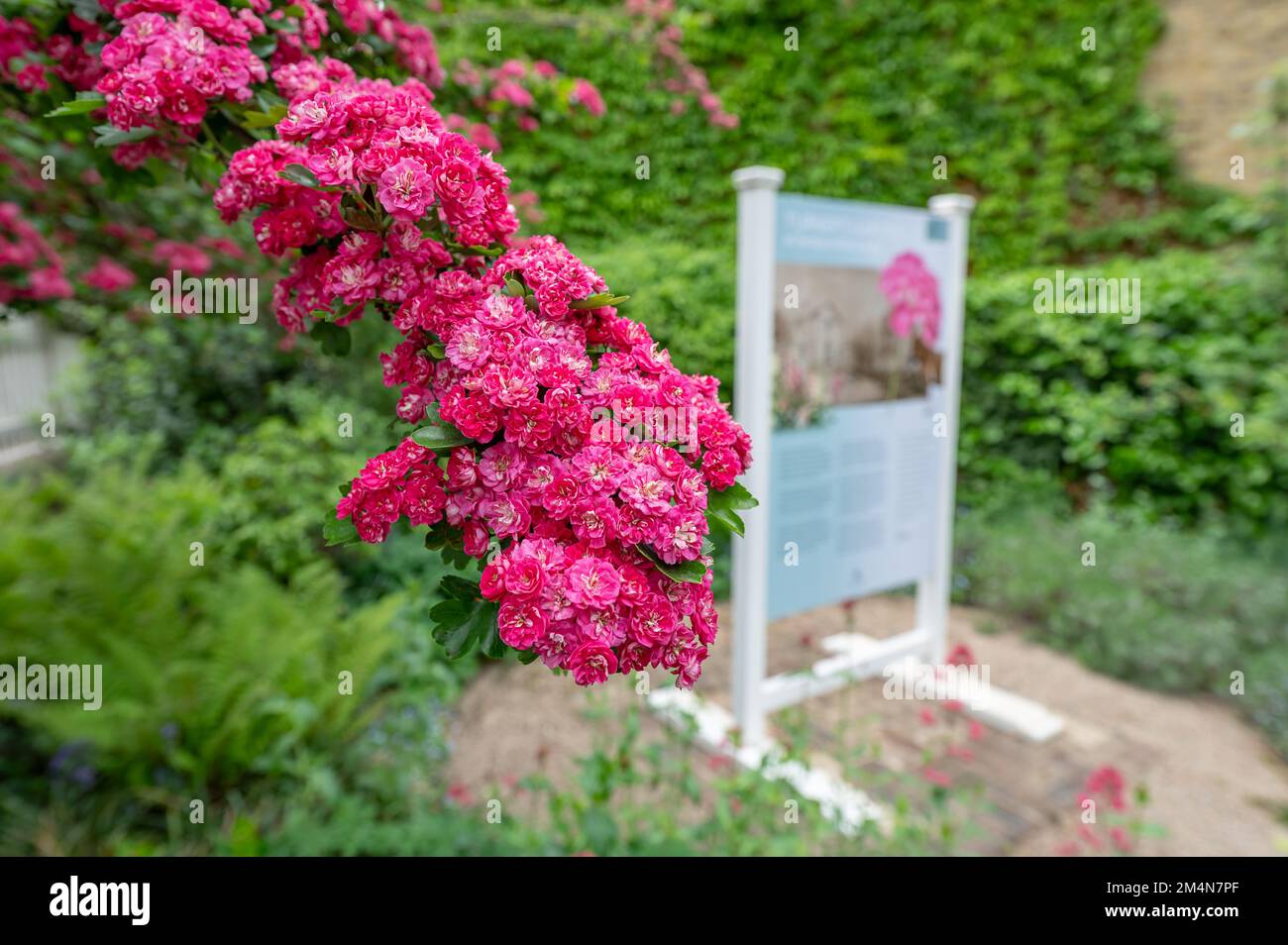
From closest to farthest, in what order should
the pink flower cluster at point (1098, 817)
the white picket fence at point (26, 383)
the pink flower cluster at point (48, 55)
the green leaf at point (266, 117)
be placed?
1. the green leaf at point (266, 117)
2. the pink flower cluster at point (48, 55)
3. the pink flower cluster at point (1098, 817)
4. the white picket fence at point (26, 383)

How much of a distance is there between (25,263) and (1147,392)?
656 cm

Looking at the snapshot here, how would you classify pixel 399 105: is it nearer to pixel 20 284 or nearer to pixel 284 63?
pixel 284 63

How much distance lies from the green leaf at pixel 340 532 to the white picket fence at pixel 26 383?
750cm

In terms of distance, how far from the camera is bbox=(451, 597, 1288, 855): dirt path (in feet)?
9.95

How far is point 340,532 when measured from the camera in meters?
0.88

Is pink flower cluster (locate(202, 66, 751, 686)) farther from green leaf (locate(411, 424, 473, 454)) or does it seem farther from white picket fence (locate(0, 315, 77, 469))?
white picket fence (locate(0, 315, 77, 469))

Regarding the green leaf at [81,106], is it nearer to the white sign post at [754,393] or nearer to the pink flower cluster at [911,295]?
the white sign post at [754,393]

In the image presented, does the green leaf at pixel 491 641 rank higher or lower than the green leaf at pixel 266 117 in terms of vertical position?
lower

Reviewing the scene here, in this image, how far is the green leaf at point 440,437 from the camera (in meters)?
0.82

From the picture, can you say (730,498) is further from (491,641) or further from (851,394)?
(851,394)

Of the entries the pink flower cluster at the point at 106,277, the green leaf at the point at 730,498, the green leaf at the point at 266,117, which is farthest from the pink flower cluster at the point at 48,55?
the pink flower cluster at the point at 106,277

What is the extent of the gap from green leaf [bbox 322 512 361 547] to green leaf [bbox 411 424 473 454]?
0.14 metres

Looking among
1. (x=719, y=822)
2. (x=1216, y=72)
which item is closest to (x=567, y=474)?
(x=719, y=822)
